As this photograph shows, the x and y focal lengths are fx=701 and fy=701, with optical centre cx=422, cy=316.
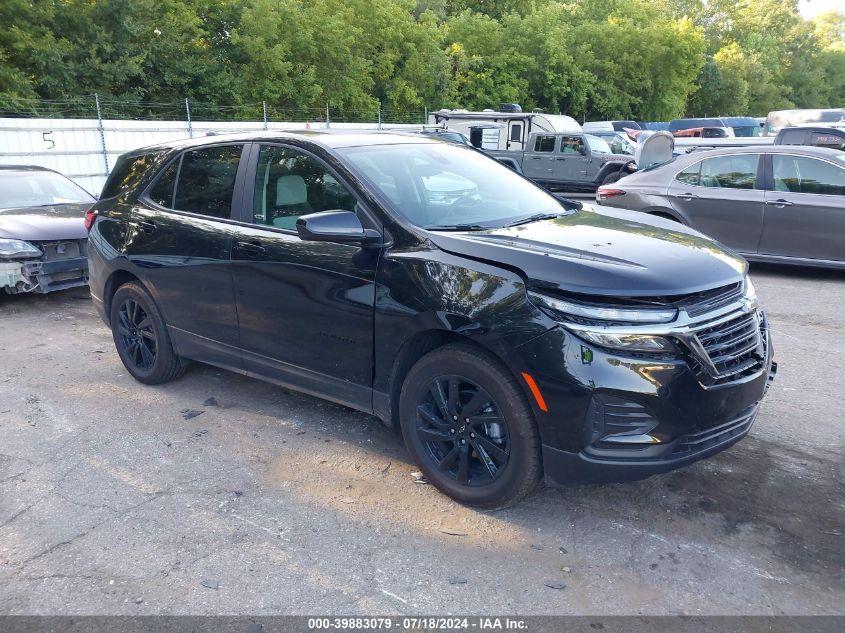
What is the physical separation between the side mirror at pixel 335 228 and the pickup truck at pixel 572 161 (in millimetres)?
15389

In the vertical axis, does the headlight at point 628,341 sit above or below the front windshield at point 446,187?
below

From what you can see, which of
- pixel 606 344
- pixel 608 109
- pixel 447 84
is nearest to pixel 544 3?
pixel 608 109

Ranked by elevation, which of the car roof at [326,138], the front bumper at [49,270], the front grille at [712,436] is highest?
the car roof at [326,138]

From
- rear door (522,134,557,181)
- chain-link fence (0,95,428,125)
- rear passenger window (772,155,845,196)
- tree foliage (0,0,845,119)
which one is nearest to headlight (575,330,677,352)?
rear passenger window (772,155,845,196)

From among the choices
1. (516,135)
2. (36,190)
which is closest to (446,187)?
(36,190)

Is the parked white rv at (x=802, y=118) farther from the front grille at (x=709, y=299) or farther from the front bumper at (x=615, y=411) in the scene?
the front bumper at (x=615, y=411)

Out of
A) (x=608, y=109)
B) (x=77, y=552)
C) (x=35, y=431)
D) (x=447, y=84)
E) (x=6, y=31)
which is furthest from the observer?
(x=608, y=109)

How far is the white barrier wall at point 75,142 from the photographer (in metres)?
14.5

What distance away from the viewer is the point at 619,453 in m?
3.01

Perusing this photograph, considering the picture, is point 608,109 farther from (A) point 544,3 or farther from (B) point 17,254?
(B) point 17,254

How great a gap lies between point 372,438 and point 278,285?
3.61ft

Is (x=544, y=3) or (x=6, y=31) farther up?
(x=544, y=3)

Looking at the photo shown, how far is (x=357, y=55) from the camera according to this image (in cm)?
3005

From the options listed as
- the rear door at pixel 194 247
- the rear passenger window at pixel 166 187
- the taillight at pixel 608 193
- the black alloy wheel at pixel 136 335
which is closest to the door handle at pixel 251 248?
the rear door at pixel 194 247
